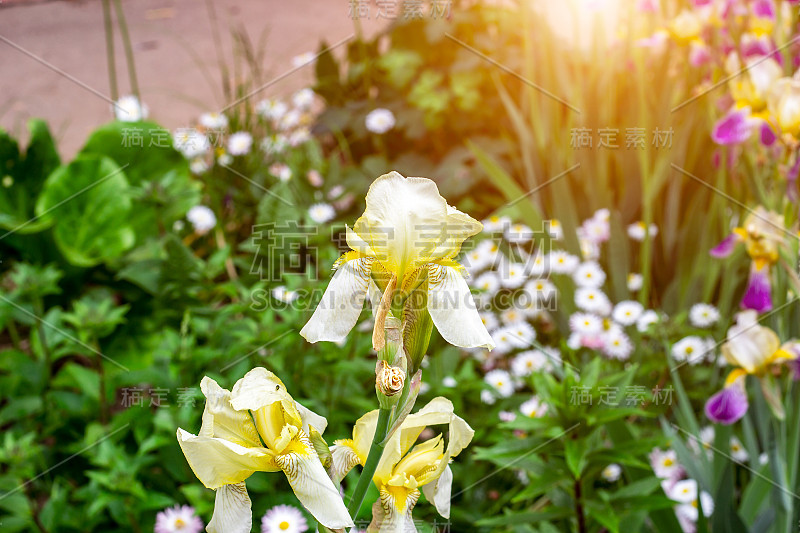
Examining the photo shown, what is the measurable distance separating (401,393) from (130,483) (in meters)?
0.93

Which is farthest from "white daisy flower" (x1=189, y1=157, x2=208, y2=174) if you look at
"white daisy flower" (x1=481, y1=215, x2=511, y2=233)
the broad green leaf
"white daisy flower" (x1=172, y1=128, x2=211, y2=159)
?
"white daisy flower" (x1=481, y1=215, x2=511, y2=233)

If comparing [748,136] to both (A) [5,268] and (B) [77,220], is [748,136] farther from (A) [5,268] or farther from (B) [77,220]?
(A) [5,268]

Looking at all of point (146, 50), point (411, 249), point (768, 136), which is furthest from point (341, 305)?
point (146, 50)

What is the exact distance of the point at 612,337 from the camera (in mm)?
1865

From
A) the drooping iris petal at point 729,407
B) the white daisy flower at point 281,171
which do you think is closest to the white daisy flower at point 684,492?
the drooping iris petal at point 729,407

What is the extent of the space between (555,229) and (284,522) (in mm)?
1517

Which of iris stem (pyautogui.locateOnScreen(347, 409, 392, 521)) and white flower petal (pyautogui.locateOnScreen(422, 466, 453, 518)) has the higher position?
iris stem (pyautogui.locateOnScreen(347, 409, 392, 521))

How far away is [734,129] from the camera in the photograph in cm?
161

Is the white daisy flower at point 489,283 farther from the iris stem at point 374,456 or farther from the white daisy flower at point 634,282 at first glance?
the iris stem at point 374,456

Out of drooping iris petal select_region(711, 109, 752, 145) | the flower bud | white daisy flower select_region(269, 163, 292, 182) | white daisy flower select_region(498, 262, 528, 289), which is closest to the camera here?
the flower bud

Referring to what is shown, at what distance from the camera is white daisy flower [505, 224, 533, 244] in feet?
7.34

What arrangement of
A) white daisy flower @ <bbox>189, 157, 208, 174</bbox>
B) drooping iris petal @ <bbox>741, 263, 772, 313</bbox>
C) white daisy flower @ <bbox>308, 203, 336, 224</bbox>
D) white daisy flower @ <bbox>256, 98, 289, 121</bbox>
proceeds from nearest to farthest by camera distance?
1. drooping iris petal @ <bbox>741, 263, 772, 313</bbox>
2. white daisy flower @ <bbox>308, 203, 336, 224</bbox>
3. white daisy flower @ <bbox>189, 157, 208, 174</bbox>
4. white daisy flower @ <bbox>256, 98, 289, 121</bbox>

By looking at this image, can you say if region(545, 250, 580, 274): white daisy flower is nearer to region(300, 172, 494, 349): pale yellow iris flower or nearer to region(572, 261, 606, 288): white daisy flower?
region(572, 261, 606, 288): white daisy flower

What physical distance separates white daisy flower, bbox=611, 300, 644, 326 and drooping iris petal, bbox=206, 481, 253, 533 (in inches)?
59.5
